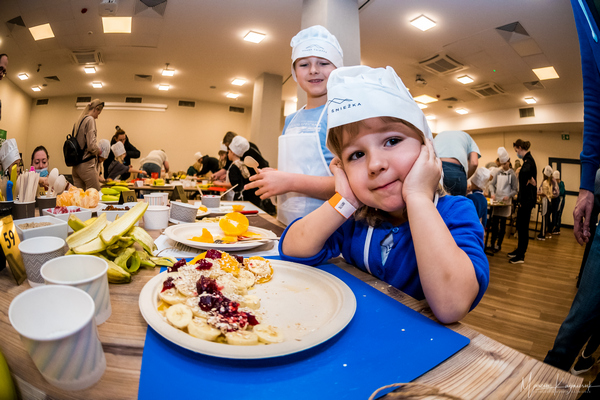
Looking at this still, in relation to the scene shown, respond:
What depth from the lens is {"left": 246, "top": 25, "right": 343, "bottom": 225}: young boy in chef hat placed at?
58.5 inches

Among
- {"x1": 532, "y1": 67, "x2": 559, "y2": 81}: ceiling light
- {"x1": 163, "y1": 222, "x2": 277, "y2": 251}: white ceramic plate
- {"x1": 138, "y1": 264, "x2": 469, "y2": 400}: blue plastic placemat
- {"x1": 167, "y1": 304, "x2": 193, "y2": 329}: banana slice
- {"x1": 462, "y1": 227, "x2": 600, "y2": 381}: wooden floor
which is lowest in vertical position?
{"x1": 462, "y1": 227, "x2": 600, "y2": 381}: wooden floor

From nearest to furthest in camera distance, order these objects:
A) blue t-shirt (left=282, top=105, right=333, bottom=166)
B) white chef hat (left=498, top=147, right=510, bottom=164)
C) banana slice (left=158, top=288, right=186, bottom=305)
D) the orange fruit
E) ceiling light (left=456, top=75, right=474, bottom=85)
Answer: banana slice (left=158, top=288, right=186, bottom=305)
the orange fruit
blue t-shirt (left=282, top=105, right=333, bottom=166)
white chef hat (left=498, top=147, right=510, bottom=164)
ceiling light (left=456, top=75, right=474, bottom=85)

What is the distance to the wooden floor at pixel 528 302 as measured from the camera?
2.40 meters

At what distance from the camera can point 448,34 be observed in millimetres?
5367

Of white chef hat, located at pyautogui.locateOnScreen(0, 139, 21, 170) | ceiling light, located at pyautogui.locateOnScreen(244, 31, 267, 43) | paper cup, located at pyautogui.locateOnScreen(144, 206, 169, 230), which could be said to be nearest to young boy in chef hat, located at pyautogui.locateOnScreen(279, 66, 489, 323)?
paper cup, located at pyautogui.locateOnScreen(144, 206, 169, 230)

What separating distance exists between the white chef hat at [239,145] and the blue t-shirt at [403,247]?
3.96 meters

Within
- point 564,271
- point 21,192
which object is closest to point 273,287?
point 21,192

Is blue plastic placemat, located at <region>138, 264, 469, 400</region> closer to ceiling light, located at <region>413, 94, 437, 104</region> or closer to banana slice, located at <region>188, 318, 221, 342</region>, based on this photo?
banana slice, located at <region>188, 318, 221, 342</region>

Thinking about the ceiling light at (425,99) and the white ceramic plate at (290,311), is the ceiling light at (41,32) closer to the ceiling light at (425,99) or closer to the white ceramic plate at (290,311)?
the white ceramic plate at (290,311)

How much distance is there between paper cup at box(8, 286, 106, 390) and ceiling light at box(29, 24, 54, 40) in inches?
169

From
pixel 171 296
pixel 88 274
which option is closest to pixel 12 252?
pixel 88 274

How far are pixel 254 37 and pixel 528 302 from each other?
660 cm

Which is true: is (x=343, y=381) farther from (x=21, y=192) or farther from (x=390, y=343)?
(x=21, y=192)

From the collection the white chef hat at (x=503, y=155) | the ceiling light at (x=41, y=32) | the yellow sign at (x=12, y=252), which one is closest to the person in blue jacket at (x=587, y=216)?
the yellow sign at (x=12, y=252)
